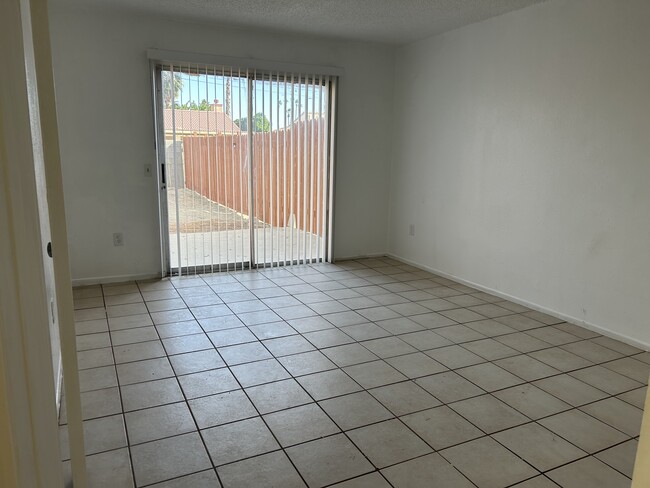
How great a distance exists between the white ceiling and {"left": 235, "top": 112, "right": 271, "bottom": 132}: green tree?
0.82 m

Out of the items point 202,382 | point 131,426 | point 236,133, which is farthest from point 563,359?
point 236,133

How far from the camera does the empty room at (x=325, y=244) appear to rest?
1.79m

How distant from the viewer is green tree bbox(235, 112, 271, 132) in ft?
14.8

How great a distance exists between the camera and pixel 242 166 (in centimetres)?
460

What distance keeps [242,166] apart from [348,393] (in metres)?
2.82

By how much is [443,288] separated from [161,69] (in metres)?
3.28

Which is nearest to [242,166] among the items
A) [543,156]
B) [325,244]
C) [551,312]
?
[325,244]

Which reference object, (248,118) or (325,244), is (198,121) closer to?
(248,118)

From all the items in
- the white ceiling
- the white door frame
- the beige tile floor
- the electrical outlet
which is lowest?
the beige tile floor

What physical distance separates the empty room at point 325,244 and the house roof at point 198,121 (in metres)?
0.02

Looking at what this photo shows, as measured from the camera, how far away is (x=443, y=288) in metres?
4.38

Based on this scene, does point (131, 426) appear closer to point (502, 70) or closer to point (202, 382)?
point (202, 382)

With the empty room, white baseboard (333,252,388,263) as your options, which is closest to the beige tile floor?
the empty room

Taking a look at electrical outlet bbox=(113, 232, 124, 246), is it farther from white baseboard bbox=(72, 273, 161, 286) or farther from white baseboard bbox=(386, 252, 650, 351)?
white baseboard bbox=(386, 252, 650, 351)
